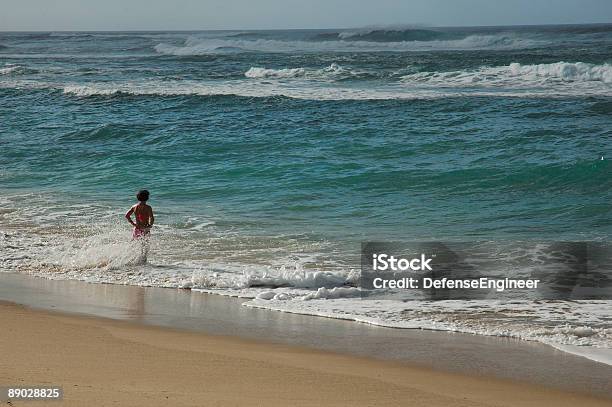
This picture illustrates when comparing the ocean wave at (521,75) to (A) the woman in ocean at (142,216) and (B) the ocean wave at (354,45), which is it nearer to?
(A) the woman in ocean at (142,216)

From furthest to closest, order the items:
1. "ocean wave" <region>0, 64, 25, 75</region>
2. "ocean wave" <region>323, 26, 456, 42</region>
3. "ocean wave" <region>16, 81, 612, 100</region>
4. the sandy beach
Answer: "ocean wave" <region>323, 26, 456, 42</region>, "ocean wave" <region>0, 64, 25, 75</region>, "ocean wave" <region>16, 81, 612, 100</region>, the sandy beach

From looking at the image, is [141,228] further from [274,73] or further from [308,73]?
[274,73]

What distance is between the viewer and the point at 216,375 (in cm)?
589

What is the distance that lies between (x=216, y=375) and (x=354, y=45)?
57.2 m

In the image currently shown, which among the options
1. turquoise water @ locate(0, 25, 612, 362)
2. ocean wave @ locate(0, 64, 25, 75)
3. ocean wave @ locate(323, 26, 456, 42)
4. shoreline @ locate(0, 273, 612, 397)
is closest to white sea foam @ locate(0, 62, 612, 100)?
turquoise water @ locate(0, 25, 612, 362)

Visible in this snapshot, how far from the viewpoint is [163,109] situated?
84.5ft

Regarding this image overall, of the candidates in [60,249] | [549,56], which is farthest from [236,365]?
[549,56]

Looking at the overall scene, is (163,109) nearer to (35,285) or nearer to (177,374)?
(35,285)

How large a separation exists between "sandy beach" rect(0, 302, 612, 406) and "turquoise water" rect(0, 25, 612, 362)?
162cm

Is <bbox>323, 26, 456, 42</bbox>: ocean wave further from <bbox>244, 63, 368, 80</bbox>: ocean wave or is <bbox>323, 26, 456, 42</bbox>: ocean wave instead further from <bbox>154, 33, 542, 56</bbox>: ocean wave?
<bbox>244, 63, 368, 80</bbox>: ocean wave

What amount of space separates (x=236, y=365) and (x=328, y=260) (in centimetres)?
464

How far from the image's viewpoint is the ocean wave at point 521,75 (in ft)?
97.2

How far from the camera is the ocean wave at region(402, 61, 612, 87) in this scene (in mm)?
29641

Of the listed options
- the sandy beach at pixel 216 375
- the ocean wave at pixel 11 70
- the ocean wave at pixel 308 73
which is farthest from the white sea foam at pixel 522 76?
the sandy beach at pixel 216 375
